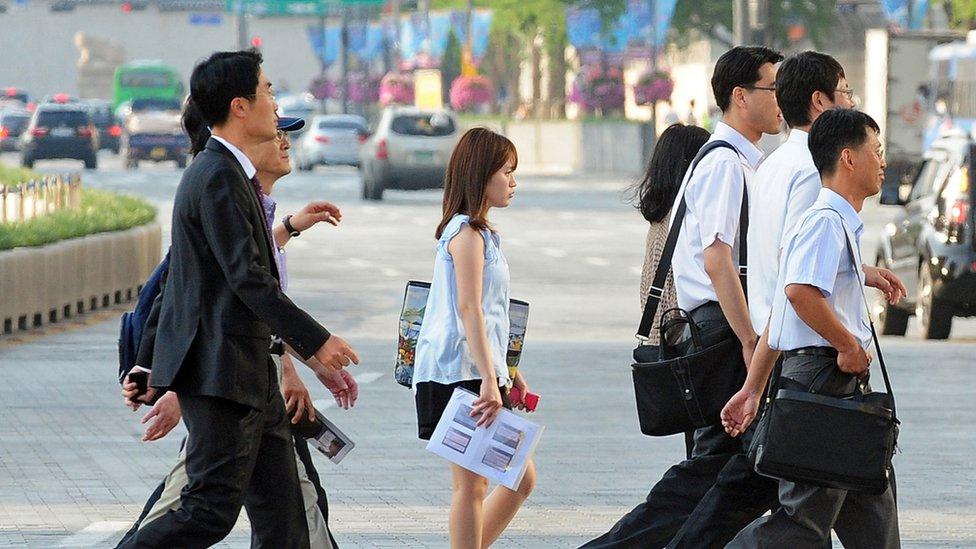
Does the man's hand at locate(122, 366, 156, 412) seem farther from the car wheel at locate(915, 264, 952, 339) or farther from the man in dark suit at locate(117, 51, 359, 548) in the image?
the car wheel at locate(915, 264, 952, 339)

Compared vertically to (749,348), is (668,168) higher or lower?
higher

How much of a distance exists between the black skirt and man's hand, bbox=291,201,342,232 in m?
0.58

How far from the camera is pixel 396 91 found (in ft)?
252

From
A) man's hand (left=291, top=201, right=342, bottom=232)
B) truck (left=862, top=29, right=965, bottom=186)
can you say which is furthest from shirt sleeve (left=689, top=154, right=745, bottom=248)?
truck (left=862, top=29, right=965, bottom=186)

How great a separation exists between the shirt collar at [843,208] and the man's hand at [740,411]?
1.82ft

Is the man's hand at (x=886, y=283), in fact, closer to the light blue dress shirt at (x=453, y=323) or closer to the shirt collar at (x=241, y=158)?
the light blue dress shirt at (x=453, y=323)

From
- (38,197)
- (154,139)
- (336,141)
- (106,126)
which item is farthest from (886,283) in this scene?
(106,126)

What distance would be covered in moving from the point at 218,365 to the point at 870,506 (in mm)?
1786

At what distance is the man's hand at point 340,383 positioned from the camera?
6590 mm

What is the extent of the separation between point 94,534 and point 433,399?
204 centimetres

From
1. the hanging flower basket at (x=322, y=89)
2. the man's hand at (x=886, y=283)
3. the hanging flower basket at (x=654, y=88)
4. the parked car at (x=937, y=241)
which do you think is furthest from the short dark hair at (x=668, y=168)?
the hanging flower basket at (x=322, y=89)

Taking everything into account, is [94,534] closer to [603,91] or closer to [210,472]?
[210,472]

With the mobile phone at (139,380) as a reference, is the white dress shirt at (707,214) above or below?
above

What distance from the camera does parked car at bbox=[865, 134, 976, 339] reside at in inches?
677
